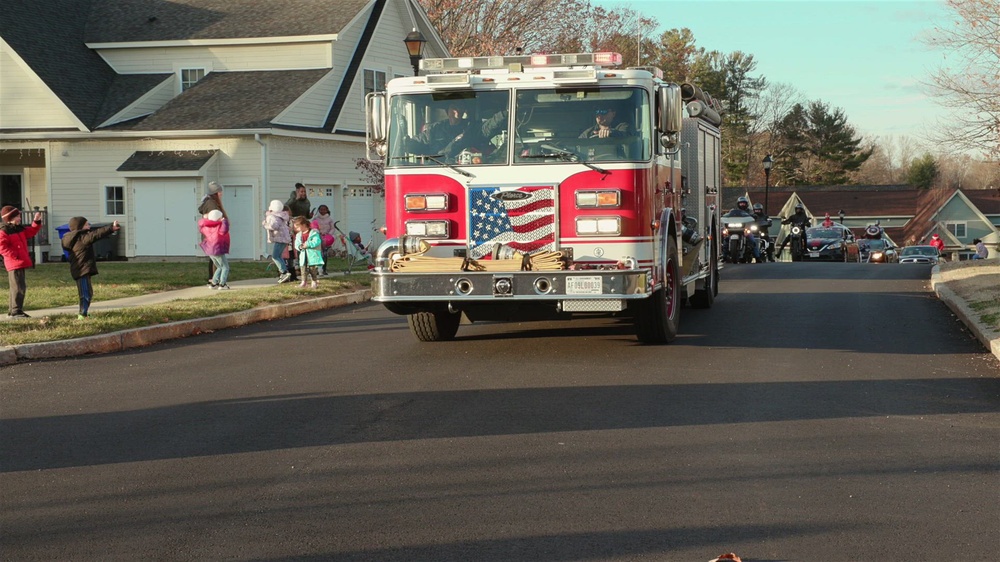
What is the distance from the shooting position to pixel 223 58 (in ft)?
113

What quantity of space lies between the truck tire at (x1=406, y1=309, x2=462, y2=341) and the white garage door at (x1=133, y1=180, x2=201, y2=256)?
19699 mm

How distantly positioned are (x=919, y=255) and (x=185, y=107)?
34565 mm

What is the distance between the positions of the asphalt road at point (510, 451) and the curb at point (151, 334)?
1.50 feet

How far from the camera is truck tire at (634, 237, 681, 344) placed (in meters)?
12.0

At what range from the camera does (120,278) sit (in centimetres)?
2242

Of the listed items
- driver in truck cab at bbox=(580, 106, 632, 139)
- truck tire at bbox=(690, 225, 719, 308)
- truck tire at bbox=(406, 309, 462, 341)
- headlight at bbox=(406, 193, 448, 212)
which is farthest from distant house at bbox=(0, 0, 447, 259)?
driver in truck cab at bbox=(580, 106, 632, 139)

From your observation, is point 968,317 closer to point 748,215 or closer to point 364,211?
point 748,215

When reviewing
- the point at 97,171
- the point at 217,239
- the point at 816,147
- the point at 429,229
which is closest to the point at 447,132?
the point at 429,229

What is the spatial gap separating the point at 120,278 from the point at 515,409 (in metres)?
15.5

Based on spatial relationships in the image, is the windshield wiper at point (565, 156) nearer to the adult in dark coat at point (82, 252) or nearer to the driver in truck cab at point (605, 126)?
the driver in truck cab at point (605, 126)

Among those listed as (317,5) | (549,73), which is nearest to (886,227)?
(317,5)

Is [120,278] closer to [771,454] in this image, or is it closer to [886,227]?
[771,454]

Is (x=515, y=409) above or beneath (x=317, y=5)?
beneath

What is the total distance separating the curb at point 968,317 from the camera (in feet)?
38.6
